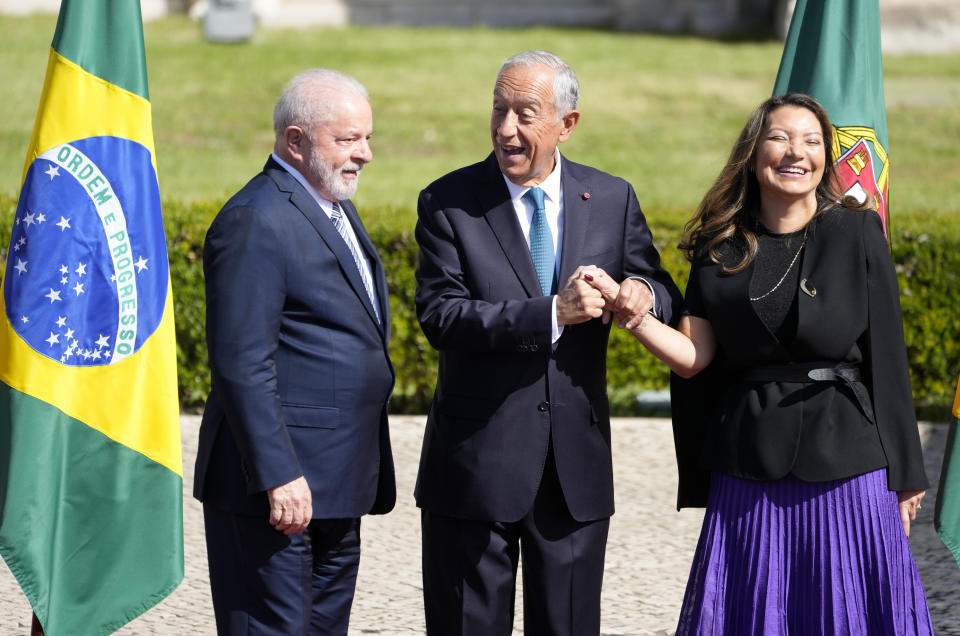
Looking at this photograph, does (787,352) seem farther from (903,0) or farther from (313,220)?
(903,0)

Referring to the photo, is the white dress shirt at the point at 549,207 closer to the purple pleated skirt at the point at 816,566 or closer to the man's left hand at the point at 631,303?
the man's left hand at the point at 631,303

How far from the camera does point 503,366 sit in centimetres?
369

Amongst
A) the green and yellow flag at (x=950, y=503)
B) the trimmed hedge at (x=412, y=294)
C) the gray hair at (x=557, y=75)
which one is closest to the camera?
the gray hair at (x=557, y=75)

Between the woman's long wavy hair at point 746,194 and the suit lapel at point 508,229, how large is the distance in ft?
1.85

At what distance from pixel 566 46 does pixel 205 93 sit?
7159mm

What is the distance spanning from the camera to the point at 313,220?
3557 mm

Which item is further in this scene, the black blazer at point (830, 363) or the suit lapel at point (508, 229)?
the suit lapel at point (508, 229)

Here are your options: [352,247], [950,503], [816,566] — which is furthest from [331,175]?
[950,503]

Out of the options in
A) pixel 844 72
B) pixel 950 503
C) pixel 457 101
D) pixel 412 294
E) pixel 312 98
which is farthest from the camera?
pixel 457 101

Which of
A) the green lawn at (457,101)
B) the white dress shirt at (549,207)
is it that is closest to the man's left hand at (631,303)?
the white dress shirt at (549,207)

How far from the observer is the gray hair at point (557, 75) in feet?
11.9

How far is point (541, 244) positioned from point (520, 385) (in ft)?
1.46

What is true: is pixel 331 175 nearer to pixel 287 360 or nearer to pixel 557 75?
pixel 287 360

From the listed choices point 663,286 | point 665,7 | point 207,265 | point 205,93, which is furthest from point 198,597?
point 665,7
